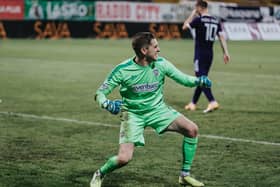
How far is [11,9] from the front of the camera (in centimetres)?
3684

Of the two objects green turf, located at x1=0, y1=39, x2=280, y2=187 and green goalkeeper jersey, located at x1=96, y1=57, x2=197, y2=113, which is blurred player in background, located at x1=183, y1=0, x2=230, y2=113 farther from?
green goalkeeper jersey, located at x1=96, y1=57, x2=197, y2=113

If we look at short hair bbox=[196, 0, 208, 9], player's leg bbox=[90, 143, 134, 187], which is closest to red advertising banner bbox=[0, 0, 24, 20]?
short hair bbox=[196, 0, 208, 9]

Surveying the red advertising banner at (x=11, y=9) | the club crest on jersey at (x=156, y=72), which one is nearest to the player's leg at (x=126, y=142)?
Answer: the club crest on jersey at (x=156, y=72)

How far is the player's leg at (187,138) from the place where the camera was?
7.23 meters

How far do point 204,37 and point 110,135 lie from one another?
3.89 m

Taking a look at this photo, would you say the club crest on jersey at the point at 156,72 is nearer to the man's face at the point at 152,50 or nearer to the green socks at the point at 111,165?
Answer: the man's face at the point at 152,50

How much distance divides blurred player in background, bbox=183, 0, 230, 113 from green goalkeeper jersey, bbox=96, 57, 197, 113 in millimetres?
5979

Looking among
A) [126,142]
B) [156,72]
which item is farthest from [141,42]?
[126,142]

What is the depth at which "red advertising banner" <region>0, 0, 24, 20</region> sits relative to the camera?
36.5m

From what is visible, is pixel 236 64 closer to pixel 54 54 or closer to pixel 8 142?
pixel 54 54

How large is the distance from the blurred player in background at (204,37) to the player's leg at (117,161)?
6315mm

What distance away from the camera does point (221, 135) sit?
10.5m

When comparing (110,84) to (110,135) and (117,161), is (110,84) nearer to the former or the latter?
(117,161)

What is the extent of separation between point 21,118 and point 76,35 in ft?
94.0
